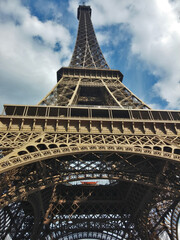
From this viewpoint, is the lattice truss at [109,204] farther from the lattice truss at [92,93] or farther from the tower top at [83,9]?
the tower top at [83,9]

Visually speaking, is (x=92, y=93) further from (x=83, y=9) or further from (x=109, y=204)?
(x=83, y=9)

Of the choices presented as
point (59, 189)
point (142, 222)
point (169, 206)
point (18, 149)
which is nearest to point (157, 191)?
point (169, 206)

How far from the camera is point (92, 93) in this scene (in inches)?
1140

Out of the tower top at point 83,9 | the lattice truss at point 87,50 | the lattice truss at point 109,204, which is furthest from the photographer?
the tower top at point 83,9

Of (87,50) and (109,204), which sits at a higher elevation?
(87,50)

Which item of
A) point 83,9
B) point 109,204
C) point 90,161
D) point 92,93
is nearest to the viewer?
point 90,161

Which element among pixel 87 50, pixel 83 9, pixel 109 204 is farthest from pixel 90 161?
pixel 83 9

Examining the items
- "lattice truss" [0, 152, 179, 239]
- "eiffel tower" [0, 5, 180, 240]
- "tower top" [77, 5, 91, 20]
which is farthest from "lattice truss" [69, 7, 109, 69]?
"lattice truss" [0, 152, 179, 239]

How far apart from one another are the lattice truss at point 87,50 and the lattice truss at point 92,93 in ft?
17.7

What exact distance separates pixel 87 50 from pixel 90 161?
26656 millimetres

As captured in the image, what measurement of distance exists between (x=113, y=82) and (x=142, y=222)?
60.5 feet

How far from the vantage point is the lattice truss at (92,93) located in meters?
19.2

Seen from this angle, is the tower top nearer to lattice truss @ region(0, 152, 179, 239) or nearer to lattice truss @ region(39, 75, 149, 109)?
lattice truss @ region(39, 75, 149, 109)

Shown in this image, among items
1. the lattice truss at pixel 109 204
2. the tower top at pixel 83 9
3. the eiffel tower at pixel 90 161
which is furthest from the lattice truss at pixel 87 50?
the lattice truss at pixel 109 204
